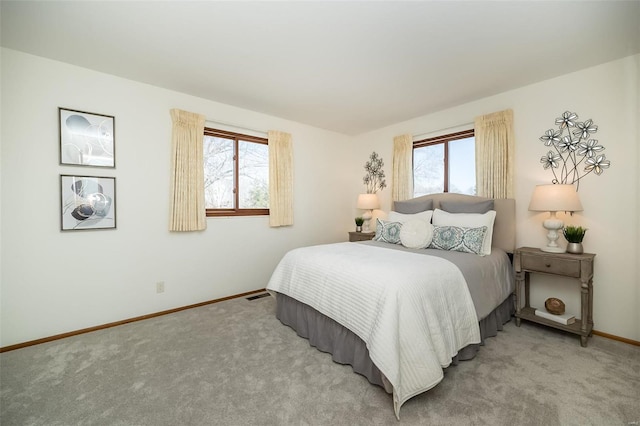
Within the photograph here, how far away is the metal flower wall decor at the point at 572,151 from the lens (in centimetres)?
254

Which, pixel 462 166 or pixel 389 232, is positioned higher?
pixel 462 166

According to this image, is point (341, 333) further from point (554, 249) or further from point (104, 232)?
point (104, 232)

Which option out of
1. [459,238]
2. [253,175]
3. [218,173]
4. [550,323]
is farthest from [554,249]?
[218,173]

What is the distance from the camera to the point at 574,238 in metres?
2.46

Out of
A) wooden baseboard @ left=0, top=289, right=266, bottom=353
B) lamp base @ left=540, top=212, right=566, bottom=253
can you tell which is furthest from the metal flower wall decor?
wooden baseboard @ left=0, top=289, right=266, bottom=353

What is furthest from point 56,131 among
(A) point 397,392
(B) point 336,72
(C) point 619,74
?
(C) point 619,74

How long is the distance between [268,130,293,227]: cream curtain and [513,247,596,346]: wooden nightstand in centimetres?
284

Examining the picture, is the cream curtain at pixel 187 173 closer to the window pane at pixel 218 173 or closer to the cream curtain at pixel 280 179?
the window pane at pixel 218 173

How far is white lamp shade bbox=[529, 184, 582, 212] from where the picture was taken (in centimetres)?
240

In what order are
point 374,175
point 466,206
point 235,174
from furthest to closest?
point 374,175 < point 235,174 < point 466,206

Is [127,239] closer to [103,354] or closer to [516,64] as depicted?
[103,354]

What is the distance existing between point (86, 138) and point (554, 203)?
14.4 feet

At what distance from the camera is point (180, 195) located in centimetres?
310

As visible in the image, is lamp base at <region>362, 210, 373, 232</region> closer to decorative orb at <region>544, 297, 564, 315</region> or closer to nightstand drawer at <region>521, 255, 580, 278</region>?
nightstand drawer at <region>521, 255, 580, 278</region>
